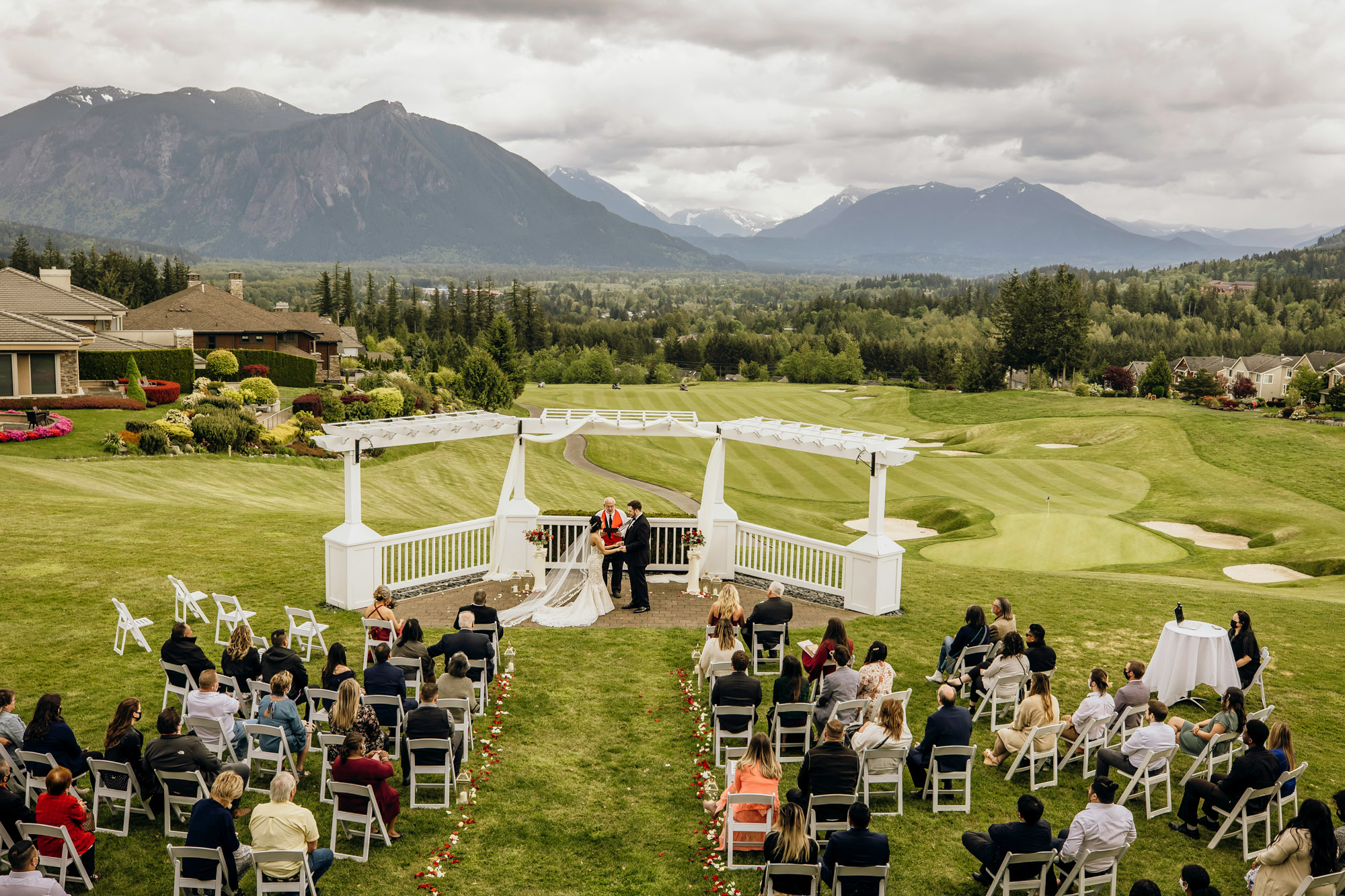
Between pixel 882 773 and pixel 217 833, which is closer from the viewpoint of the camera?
pixel 217 833

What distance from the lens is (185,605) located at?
1261 cm

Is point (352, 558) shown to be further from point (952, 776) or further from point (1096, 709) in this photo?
point (1096, 709)

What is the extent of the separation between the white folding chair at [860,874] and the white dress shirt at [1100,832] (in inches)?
62.7

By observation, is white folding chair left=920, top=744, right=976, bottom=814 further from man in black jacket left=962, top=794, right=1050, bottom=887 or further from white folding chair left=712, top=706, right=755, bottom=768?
white folding chair left=712, top=706, right=755, bottom=768

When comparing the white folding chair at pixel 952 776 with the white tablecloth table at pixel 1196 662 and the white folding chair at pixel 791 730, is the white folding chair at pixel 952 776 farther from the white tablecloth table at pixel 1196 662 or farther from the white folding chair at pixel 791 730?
the white tablecloth table at pixel 1196 662

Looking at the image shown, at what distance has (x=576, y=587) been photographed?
49.6ft

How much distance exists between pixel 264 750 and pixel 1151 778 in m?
8.47

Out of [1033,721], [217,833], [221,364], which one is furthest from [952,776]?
[221,364]

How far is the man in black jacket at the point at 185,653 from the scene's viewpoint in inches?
380

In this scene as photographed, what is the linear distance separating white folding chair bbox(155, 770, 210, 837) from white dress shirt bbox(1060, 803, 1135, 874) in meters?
6.94

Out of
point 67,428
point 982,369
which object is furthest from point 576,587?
point 982,369

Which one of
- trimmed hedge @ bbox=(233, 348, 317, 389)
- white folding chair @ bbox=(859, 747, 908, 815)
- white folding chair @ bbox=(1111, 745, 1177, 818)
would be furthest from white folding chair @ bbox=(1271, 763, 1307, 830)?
trimmed hedge @ bbox=(233, 348, 317, 389)

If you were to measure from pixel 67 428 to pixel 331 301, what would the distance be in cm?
7211

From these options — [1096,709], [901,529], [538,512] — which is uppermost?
[538,512]
